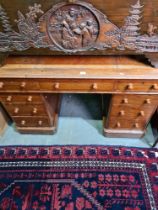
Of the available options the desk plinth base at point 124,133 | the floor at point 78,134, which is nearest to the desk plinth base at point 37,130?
the floor at point 78,134

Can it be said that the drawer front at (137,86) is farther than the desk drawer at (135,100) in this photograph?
No

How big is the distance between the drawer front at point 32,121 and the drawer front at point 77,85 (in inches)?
15.3

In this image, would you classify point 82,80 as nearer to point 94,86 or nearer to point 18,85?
point 94,86

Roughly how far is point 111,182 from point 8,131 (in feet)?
3.32

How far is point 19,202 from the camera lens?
1.42 metres

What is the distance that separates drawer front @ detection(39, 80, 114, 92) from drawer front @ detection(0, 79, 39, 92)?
0.17 feet

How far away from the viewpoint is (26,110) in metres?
1.49

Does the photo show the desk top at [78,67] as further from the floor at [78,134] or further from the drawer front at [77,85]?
the floor at [78,134]

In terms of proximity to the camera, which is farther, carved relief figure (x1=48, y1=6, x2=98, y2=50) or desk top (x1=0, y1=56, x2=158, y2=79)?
desk top (x1=0, y1=56, x2=158, y2=79)

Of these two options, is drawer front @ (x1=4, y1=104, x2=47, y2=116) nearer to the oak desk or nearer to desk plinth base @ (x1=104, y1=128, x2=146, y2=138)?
the oak desk

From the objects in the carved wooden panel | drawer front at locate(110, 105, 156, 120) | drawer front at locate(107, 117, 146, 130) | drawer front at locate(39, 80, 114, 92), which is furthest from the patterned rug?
the carved wooden panel

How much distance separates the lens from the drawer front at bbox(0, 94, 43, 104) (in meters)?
1.35

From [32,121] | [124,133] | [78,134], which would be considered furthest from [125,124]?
[32,121]

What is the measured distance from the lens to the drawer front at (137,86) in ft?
3.88
